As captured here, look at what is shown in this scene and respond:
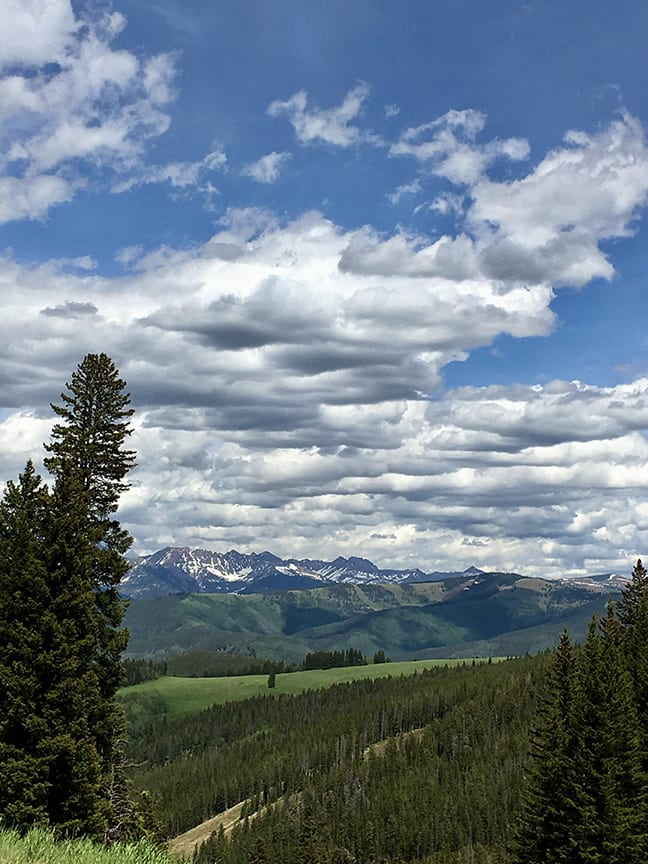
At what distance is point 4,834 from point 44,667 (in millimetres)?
15350

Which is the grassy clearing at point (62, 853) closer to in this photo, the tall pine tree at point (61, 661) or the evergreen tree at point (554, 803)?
the tall pine tree at point (61, 661)

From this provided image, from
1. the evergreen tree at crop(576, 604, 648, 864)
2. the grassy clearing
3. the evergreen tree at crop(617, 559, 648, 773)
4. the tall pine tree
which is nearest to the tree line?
the evergreen tree at crop(576, 604, 648, 864)

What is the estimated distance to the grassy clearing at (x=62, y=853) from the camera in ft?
39.1

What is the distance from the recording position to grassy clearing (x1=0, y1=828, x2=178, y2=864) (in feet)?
39.1

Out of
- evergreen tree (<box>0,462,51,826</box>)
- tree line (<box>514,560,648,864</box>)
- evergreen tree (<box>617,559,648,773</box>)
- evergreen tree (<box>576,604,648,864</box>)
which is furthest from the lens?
evergreen tree (<box>617,559,648,773</box>)

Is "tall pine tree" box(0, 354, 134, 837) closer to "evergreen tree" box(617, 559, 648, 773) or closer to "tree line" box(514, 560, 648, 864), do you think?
"tree line" box(514, 560, 648, 864)

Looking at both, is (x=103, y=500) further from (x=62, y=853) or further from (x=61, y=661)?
(x=62, y=853)

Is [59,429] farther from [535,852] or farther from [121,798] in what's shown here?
[535,852]

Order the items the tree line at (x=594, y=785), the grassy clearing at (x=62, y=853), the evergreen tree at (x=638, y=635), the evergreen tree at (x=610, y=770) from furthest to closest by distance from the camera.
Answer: the evergreen tree at (x=638, y=635) < the tree line at (x=594, y=785) < the evergreen tree at (x=610, y=770) < the grassy clearing at (x=62, y=853)

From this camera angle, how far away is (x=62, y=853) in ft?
41.1

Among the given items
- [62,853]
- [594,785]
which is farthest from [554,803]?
[62,853]

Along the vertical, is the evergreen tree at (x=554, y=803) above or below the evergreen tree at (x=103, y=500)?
below

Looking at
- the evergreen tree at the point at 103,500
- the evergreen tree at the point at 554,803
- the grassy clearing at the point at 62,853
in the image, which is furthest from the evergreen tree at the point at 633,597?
the grassy clearing at the point at 62,853

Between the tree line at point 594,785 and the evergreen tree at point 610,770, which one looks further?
the tree line at point 594,785
